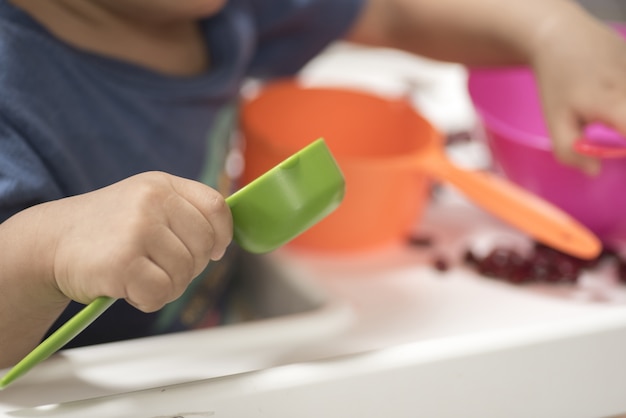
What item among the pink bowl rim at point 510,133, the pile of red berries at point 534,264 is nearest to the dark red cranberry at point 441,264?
the pile of red berries at point 534,264

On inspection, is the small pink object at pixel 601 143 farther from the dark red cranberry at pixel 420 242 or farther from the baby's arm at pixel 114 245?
the baby's arm at pixel 114 245

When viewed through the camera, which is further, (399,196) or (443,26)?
(443,26)

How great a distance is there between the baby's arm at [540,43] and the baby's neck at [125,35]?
0.17 m

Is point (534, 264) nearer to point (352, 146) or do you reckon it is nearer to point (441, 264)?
point (441, 264)

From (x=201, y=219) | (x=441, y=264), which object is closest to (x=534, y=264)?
(x=441, y=264)

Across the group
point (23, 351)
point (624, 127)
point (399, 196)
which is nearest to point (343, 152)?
point (399, 196)

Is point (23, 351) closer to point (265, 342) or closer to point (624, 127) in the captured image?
point (265, 342)

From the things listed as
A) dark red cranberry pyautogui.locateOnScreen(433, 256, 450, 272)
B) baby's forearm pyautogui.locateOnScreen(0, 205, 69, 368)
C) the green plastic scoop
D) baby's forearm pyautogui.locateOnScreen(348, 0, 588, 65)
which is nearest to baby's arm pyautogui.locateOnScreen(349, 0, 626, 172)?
baby's forearm pyautogui.locateOnScreen(348, 0, 588, 65)

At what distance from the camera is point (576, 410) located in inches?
16.6

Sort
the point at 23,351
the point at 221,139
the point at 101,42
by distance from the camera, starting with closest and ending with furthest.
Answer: the point at 23,351
the point at 101,42
the point at 221,139

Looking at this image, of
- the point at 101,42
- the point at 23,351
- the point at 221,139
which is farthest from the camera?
the point at 221,139

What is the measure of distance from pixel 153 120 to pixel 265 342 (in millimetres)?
180

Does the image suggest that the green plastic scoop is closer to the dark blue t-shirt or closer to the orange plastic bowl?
the dark blue t-shirt

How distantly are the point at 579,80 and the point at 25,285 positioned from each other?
0.39 m
